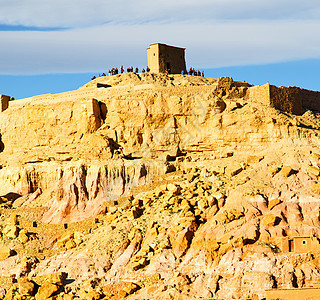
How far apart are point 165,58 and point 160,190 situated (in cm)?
1375

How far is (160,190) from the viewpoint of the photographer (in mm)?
62469

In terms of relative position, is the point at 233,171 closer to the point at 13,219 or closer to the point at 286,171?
the point at 286,171

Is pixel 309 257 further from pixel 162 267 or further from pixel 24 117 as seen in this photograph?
pixel 24 117

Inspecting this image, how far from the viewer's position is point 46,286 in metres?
56.0

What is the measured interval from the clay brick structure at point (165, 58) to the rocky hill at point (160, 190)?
4.66 ft

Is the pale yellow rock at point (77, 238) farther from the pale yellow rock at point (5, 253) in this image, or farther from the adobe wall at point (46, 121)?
the adobe wall at point (46, 121)

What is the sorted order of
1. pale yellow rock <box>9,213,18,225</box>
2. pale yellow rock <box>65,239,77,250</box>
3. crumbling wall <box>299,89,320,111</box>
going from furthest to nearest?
crumbling wall <box>299,89,320,111</box> < pale yellow rock <box>9,213,18,225</box> < pale yellow rock <box>65,239,77,250</box>

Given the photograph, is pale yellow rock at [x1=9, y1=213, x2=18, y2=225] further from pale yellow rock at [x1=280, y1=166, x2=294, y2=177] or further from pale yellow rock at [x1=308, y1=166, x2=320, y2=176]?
pale yellow rock at [x1=308, y1=166, x2=320, y2=176]

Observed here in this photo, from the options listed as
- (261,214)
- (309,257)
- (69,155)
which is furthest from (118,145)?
(309,257)

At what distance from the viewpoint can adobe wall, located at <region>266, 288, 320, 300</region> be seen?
50250mm

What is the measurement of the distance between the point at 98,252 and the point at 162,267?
4.81 metres

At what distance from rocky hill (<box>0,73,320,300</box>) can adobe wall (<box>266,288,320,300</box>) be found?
41.8 inches

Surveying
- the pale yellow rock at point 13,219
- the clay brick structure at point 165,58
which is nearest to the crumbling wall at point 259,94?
the clay brick structure at point 165,58

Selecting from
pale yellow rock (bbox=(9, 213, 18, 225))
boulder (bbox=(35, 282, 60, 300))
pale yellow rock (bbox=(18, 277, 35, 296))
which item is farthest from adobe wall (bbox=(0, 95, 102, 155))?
boulder (bbox=(35, 282, 60, 300))
